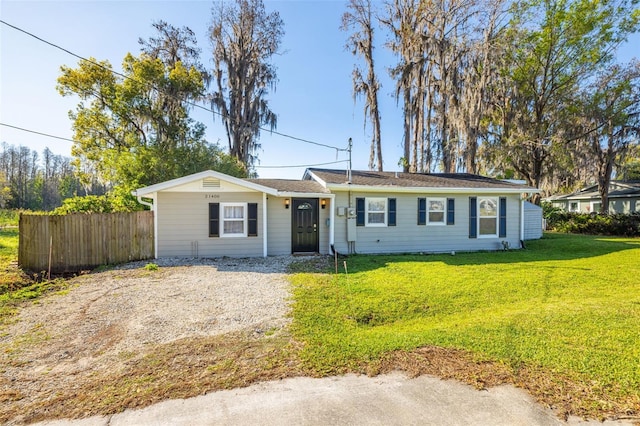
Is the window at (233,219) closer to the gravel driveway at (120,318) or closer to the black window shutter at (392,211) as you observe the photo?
the gravel driveway at (120,318)

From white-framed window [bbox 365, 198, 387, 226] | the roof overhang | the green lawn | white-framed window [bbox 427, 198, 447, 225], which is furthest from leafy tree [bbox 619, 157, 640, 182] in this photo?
white-framed window [bbox 365, 198, 387, 226]

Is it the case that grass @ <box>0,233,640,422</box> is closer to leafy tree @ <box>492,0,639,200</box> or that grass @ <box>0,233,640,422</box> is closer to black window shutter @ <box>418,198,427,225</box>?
black window shutter @ <box>418,198,427,225</box>

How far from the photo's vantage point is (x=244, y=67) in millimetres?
19781

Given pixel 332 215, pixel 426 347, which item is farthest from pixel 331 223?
pixel 426 347

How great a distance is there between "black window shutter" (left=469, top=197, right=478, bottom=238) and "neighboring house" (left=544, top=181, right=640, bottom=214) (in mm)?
17677

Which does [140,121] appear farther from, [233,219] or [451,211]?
[451,211]

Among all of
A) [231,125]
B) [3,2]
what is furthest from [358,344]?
[231,125]

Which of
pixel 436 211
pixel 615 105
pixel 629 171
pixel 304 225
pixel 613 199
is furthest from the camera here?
pixel 629 171

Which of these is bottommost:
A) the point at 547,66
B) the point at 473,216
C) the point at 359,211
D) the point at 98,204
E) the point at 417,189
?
the point at 473,216

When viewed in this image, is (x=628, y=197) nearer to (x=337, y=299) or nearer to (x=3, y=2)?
(x=337, y=299)

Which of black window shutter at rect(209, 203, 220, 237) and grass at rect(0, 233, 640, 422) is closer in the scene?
grass at rect(0, 233, 640, 422)

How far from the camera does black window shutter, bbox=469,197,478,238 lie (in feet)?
35.7

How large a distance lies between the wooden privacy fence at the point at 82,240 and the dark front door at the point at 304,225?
14.0 ft

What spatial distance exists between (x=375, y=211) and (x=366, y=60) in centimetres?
1186
